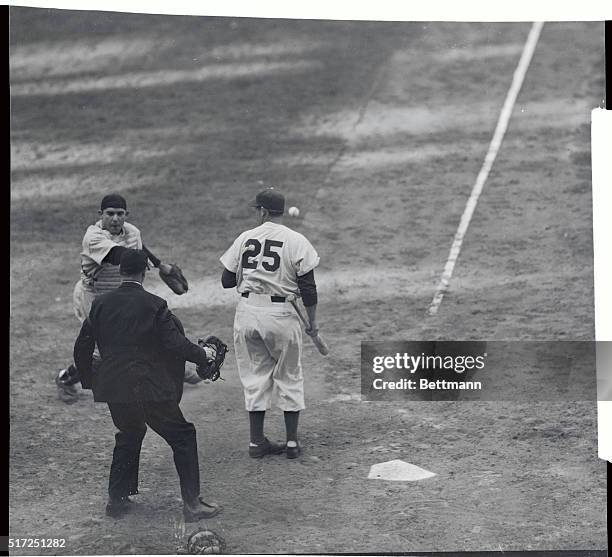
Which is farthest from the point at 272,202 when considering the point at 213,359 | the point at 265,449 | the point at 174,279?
the point at 265,449

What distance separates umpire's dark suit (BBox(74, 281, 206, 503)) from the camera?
4.68m

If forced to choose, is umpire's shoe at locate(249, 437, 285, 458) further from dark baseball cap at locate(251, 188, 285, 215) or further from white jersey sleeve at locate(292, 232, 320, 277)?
dark baseball cap at locate(251, 188, 285, 215)

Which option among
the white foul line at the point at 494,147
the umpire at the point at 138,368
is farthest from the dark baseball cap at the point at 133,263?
the white foul line at the point at 494,147

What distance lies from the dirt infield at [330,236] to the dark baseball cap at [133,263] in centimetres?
65

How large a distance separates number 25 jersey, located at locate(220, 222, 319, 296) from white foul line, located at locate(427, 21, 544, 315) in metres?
0.98

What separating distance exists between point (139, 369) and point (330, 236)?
1.45 meters

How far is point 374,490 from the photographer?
493 cm

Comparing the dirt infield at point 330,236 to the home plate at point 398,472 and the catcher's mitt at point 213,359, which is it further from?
the catcher's mitt at point 213,359

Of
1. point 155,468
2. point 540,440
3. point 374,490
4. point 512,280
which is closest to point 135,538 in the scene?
point 155,468

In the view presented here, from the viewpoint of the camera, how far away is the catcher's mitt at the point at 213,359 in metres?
4.84

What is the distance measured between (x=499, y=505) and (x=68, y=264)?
8.72 ft

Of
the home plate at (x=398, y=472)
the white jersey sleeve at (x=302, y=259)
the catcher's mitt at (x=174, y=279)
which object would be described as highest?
the white jersey sleeve at (x=302, y=259)

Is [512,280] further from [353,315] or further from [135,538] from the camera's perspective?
[135,538]

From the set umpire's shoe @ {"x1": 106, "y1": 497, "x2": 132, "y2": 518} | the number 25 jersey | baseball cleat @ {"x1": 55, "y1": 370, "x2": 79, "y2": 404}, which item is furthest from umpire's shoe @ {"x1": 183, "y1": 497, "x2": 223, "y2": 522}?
the number 25 jersey
